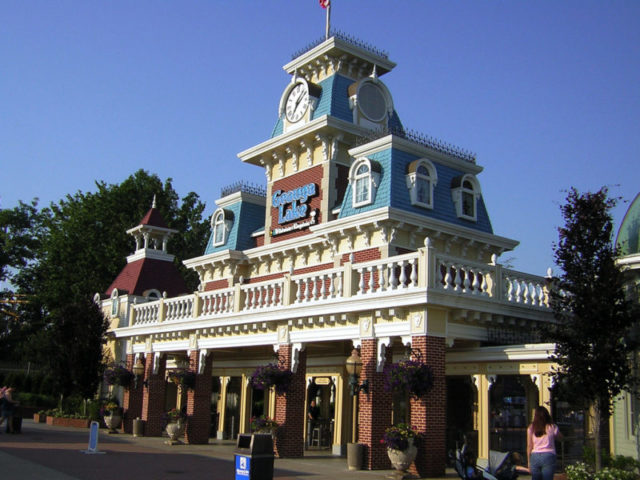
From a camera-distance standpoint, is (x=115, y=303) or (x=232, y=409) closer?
(x=232, y=409)

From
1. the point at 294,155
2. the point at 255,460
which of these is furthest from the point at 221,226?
the point at 255,460

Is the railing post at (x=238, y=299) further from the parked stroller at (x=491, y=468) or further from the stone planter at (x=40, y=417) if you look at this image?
the stone planter at (x=40, y=417)

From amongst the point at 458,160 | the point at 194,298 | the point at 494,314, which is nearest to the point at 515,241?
the point at 458,160

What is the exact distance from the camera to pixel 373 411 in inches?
698

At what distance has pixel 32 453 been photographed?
19.0 metres

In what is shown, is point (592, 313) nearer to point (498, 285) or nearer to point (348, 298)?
point (498, 285)

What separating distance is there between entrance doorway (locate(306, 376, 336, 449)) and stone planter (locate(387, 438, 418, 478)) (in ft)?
28.6

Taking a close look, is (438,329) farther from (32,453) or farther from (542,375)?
(32,453)

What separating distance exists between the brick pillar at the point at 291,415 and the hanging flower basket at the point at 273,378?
291mm

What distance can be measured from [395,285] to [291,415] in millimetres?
6013

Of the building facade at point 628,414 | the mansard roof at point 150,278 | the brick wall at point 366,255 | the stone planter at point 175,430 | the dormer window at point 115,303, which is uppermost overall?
the mansard roof at point 150,278

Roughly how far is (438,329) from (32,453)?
1191 centimetres

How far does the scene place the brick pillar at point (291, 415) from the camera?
67.7 ft

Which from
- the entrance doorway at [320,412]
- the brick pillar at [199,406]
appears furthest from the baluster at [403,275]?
the brick pillar at [199,406]
